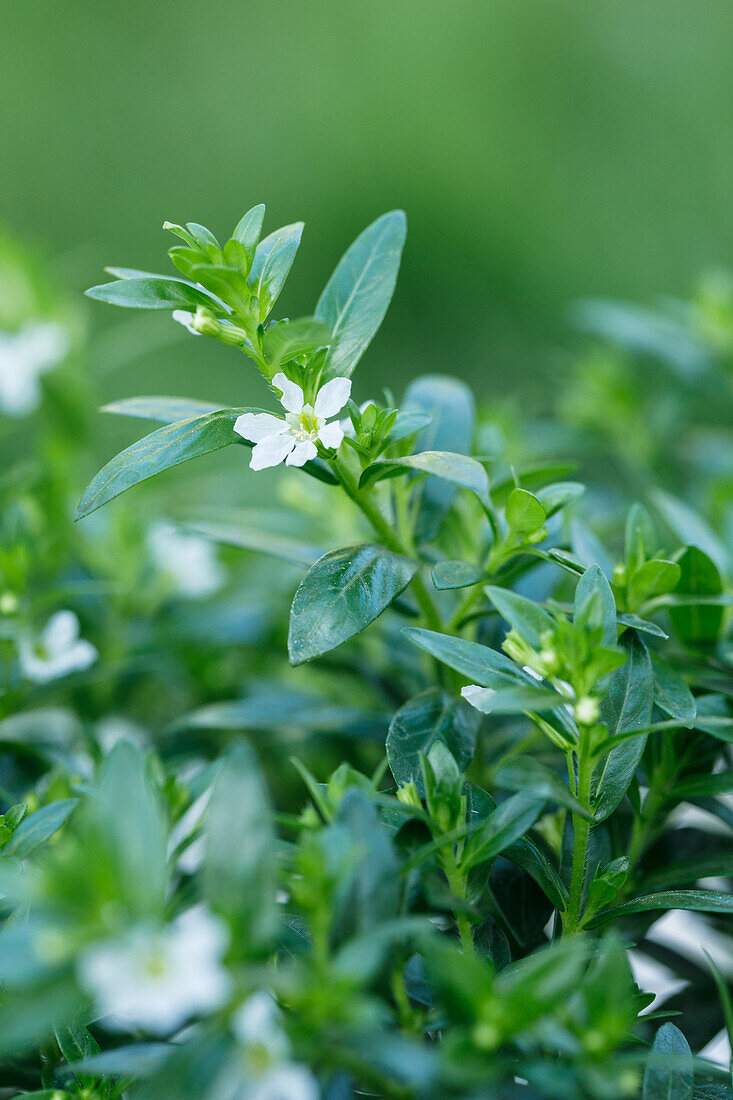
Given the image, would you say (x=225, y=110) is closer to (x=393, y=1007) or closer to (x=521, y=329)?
(x=521, y=329)

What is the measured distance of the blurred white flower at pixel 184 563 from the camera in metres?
0.86

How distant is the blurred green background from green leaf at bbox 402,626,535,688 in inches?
57.9

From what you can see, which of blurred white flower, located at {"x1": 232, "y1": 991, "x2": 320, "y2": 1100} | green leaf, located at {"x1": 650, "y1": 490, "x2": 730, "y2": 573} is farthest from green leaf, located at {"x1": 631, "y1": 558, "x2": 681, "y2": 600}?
blurred white flower, located at {"x1": 232, "y1": 991, "x2": 320, "y2": 1100}

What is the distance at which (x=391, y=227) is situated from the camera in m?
0.61

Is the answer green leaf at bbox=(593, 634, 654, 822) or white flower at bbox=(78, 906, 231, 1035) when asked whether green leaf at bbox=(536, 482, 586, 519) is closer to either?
green leaf at bbox=(593, 634, 654, 822)

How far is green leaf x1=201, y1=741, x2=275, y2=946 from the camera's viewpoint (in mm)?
380

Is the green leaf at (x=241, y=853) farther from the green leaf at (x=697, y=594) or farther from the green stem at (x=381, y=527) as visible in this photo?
the green leaf at (x=697, y=594)

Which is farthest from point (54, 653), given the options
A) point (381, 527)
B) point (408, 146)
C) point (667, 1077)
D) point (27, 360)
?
point (408, 146)

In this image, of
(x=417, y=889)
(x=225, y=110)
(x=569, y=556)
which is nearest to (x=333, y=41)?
(x=225, y=110)

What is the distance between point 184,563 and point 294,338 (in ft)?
1.34

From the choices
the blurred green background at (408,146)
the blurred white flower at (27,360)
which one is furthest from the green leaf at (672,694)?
the blurred green background at (408,146)

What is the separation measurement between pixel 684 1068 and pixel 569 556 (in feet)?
0.89

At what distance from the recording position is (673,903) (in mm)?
507

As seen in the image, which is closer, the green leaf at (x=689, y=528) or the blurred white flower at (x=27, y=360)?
the green leaf at (x=689, y=528)
